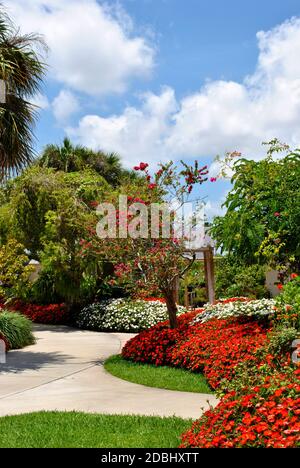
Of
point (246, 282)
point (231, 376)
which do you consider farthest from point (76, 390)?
point (246, 282)

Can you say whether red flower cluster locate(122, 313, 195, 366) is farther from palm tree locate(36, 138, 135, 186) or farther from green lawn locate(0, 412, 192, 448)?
palm tree locate(36, 138, 135, 186)

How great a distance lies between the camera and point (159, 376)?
356 inches

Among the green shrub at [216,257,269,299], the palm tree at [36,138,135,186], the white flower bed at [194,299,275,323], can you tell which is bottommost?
the white flower bed at [194,299,275,323]

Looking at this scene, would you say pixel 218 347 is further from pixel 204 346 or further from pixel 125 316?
pixel 125 316

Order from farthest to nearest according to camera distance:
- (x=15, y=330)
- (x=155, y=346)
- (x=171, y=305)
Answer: (x=15, y=330) → (x=171, y=305) → (x=155, y=346)

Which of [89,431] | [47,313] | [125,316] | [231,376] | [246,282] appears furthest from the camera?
[246,282]

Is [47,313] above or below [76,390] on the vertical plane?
above

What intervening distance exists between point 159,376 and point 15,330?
5.11 meters

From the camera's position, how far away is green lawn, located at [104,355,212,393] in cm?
824

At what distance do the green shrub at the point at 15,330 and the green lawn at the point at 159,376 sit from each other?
3.05 metres

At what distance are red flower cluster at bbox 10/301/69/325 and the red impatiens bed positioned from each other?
787cm

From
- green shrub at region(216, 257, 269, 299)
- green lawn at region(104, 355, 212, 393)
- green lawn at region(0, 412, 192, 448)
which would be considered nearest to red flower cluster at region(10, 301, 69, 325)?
green shrub at region(216, 257, 269, 299)

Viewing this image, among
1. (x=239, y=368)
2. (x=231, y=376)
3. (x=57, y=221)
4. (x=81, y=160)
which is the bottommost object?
(x=231, y=376)

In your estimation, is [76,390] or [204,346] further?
[204,346]
